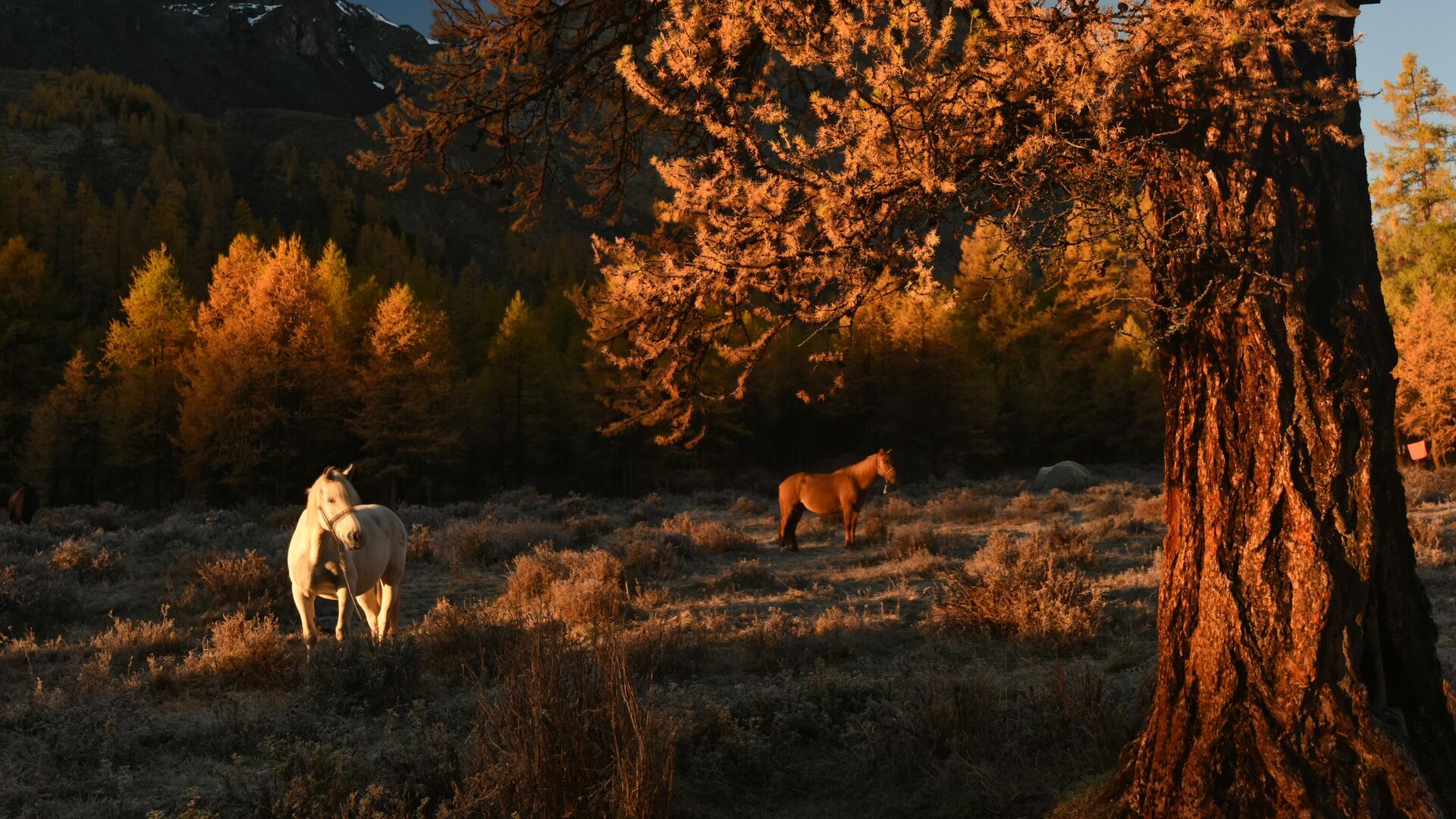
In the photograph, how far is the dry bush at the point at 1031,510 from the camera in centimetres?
1973

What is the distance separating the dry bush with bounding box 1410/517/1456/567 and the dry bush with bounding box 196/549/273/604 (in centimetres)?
1415

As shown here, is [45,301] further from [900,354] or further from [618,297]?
[618,297]

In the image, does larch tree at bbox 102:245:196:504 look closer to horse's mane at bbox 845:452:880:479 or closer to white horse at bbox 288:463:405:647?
horse's mane at bbox 845:452:880:479

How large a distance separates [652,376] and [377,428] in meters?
31.6

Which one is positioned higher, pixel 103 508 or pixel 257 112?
pixel 257 112

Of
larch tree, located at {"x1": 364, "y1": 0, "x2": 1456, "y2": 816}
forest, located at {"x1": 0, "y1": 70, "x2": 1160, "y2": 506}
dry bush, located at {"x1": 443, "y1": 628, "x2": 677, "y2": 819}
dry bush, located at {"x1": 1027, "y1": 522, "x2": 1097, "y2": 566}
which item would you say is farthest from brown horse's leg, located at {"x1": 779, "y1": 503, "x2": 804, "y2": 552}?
larch tree, located at {"x1": 364, "y1": 0, "x2": 1456, "y2": 816}

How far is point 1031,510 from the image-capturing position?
800 inches

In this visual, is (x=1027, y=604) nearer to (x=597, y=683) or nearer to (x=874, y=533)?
(x=597, y=683)

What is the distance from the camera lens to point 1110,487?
83.3ft

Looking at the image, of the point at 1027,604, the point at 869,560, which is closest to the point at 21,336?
the point at 869,560

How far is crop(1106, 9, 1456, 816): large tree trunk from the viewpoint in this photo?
3.21 metres

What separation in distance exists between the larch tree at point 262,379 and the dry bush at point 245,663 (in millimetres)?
26723

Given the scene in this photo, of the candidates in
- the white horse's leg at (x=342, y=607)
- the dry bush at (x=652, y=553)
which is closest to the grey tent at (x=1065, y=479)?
the dry bush at (x=652, y=553)

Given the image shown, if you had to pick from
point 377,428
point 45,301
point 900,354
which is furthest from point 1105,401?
point 45,301
